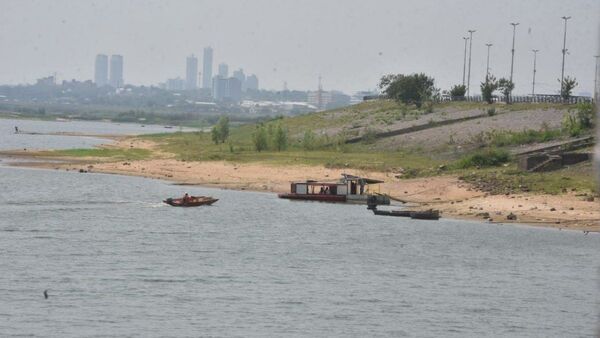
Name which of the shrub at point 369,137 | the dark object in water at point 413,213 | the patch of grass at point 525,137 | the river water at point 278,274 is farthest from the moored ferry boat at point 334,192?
the shrub at point 369,137

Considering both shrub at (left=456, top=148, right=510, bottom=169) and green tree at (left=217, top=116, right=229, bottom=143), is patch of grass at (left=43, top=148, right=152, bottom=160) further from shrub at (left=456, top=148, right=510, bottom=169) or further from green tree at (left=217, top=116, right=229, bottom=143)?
shrub at (left=456, top=148, right=510, bottom=169)

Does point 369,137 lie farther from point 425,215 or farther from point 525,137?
point 425,215

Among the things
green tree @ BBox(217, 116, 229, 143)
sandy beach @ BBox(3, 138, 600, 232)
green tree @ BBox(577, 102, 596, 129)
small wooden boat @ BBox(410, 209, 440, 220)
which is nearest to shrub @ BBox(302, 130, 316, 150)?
sandy beach @ BBox(3, 138, 600, 232)

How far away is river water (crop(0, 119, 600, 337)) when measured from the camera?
44625 mm

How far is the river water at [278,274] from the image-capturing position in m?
44.6

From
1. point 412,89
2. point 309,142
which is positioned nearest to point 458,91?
point 412,89

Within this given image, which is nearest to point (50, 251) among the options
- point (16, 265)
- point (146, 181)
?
point (16, 265)

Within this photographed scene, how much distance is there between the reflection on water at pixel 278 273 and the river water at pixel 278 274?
0.27ft

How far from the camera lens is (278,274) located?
5434cm

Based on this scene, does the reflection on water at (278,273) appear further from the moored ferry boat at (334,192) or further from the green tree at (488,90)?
the green tree at (488,90)

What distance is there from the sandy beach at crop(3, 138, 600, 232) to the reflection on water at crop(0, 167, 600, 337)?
365 centimetres

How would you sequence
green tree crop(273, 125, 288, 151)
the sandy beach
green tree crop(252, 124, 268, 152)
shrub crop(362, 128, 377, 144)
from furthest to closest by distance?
green tree crop(252, 124, 268, 152)
green tree crop(273, 125, 288, 151)
shrub crop(362, 128, 377, 144)
the sandy beach

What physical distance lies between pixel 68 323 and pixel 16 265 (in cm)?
1194

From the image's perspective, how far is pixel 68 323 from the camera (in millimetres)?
43219
